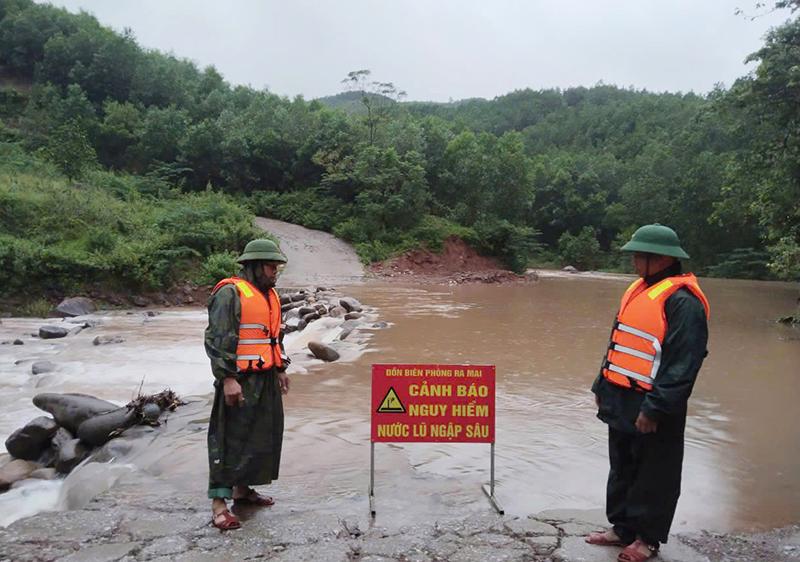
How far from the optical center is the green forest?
16.8m

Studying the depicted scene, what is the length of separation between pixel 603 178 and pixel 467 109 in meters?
47.0

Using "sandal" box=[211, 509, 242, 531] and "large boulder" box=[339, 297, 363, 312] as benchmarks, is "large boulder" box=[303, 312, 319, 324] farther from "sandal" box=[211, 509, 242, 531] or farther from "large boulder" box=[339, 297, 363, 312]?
"sandal" box=[211, 509, 242, 531]

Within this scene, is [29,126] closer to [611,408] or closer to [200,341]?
[200,341]

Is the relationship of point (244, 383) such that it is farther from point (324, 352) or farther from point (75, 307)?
point (75, 307)

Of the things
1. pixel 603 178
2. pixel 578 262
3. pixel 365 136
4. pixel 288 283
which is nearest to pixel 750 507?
pixel 288 283

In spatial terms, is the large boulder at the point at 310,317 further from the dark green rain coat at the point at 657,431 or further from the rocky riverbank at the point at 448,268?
the rocky riverbank at the point at 448,268

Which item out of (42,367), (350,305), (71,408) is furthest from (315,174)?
(71,408)

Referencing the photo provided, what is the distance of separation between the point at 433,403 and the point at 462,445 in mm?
1509

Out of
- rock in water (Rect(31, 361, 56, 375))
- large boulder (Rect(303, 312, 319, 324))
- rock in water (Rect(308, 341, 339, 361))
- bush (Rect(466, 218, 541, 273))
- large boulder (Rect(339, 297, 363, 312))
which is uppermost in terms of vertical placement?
bush (Rect(466, 218, 541, 273))

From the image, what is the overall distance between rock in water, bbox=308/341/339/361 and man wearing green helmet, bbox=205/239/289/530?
17.6 feet

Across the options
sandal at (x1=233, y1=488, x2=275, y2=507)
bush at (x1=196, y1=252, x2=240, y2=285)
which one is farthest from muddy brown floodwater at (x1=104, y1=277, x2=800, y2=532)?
bush at (x1=196, y1=252, x2=240, y2=285)

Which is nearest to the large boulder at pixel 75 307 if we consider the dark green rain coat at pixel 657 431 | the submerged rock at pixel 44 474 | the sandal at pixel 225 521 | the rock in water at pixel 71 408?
the rock in water at pixel 71 408

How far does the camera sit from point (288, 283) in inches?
853

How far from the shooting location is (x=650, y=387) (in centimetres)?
326
